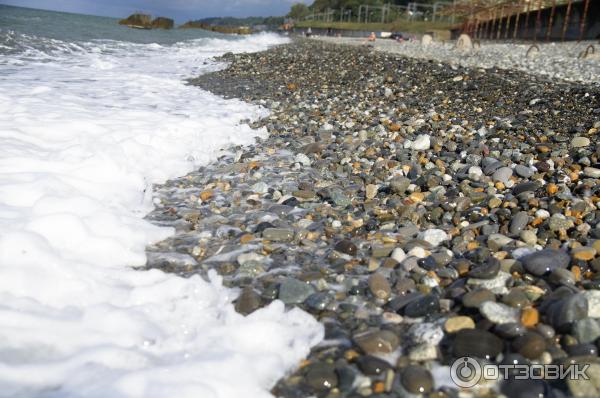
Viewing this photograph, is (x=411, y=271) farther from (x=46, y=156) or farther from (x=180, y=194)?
(x=46, y=156)

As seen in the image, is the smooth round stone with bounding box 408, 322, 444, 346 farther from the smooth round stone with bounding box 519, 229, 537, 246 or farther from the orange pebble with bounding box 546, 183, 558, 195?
the orange pebble with bounding box 546, 183, 558, 195

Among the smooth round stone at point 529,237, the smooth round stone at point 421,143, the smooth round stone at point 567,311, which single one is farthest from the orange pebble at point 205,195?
the smooth round stone at point 567,311

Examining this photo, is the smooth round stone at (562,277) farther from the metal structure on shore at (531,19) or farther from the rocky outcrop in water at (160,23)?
the rocky outcrop in water at (160,23)

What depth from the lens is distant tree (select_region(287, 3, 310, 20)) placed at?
118 metres

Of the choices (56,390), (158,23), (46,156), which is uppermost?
(158,23)

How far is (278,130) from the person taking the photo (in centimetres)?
555

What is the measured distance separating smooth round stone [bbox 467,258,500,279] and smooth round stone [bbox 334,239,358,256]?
666 millimetres

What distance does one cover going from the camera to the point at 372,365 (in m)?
1.70

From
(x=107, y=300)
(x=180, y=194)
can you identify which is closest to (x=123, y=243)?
(x=107, y=300)

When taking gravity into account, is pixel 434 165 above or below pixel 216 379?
above

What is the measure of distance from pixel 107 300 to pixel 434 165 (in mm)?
2994

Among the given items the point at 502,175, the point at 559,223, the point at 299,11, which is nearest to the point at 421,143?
the point at 502,175

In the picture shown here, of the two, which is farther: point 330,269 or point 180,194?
point 180,194

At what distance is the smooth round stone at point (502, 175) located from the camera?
3.50 metres
